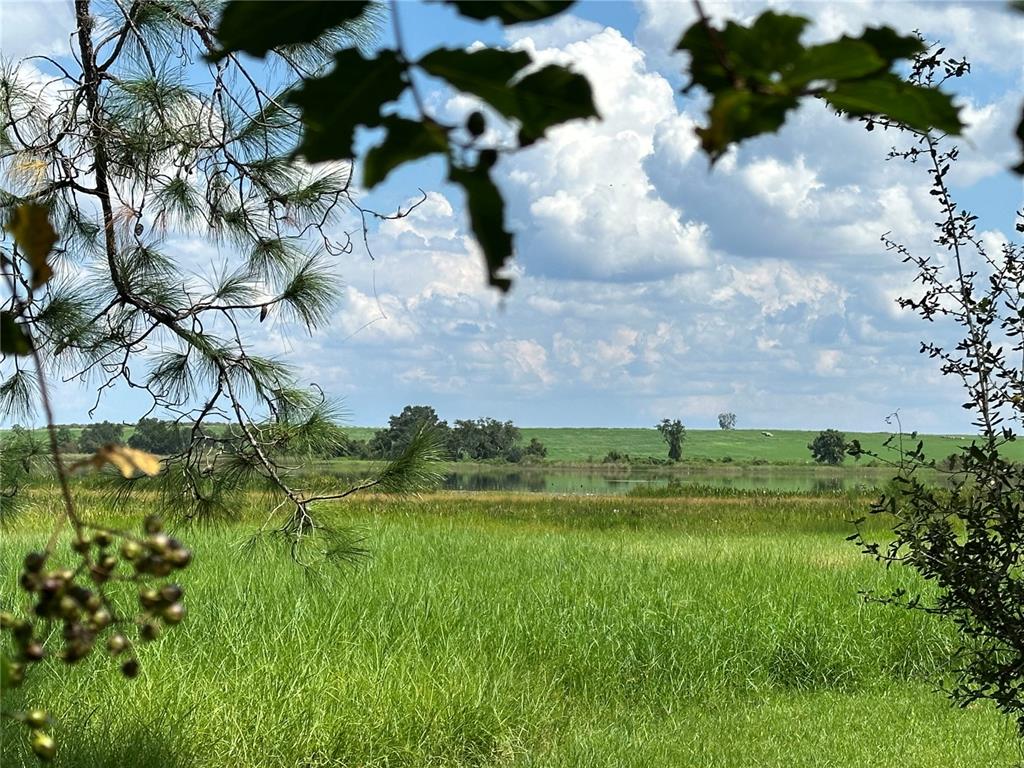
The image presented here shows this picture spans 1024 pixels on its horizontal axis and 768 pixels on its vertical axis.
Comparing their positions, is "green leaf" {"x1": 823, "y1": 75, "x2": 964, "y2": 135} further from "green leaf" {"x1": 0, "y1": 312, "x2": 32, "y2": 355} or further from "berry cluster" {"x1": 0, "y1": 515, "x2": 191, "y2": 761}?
"green leaf" {"x1": 0, "y1": 312, "x2": 32, "y2": 355}

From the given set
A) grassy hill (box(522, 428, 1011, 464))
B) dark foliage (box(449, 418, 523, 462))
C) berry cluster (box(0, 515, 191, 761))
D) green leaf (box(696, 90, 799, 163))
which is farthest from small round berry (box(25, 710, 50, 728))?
grassy hill (box(522, 428, 1011, 464))

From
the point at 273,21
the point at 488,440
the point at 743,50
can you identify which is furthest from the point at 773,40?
the point at 488,440

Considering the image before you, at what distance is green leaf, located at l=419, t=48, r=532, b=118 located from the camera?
0.47m

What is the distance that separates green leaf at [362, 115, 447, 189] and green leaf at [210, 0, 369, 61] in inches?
2.4

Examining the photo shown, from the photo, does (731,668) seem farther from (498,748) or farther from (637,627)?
(498,748)

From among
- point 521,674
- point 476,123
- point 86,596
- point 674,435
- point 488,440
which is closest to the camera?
point 476,123

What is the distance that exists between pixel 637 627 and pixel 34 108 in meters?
3.87

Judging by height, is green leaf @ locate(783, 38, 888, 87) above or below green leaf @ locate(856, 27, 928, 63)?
below

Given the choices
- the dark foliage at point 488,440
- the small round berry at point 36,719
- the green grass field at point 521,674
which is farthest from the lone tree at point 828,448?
the small round berry at point 36,719

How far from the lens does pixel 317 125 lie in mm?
504

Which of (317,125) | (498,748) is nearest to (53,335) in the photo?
(498,748)

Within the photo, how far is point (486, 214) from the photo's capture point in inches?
18.6

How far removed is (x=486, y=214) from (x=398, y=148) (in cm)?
5

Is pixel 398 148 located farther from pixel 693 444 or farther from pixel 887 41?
pixel 693 444
